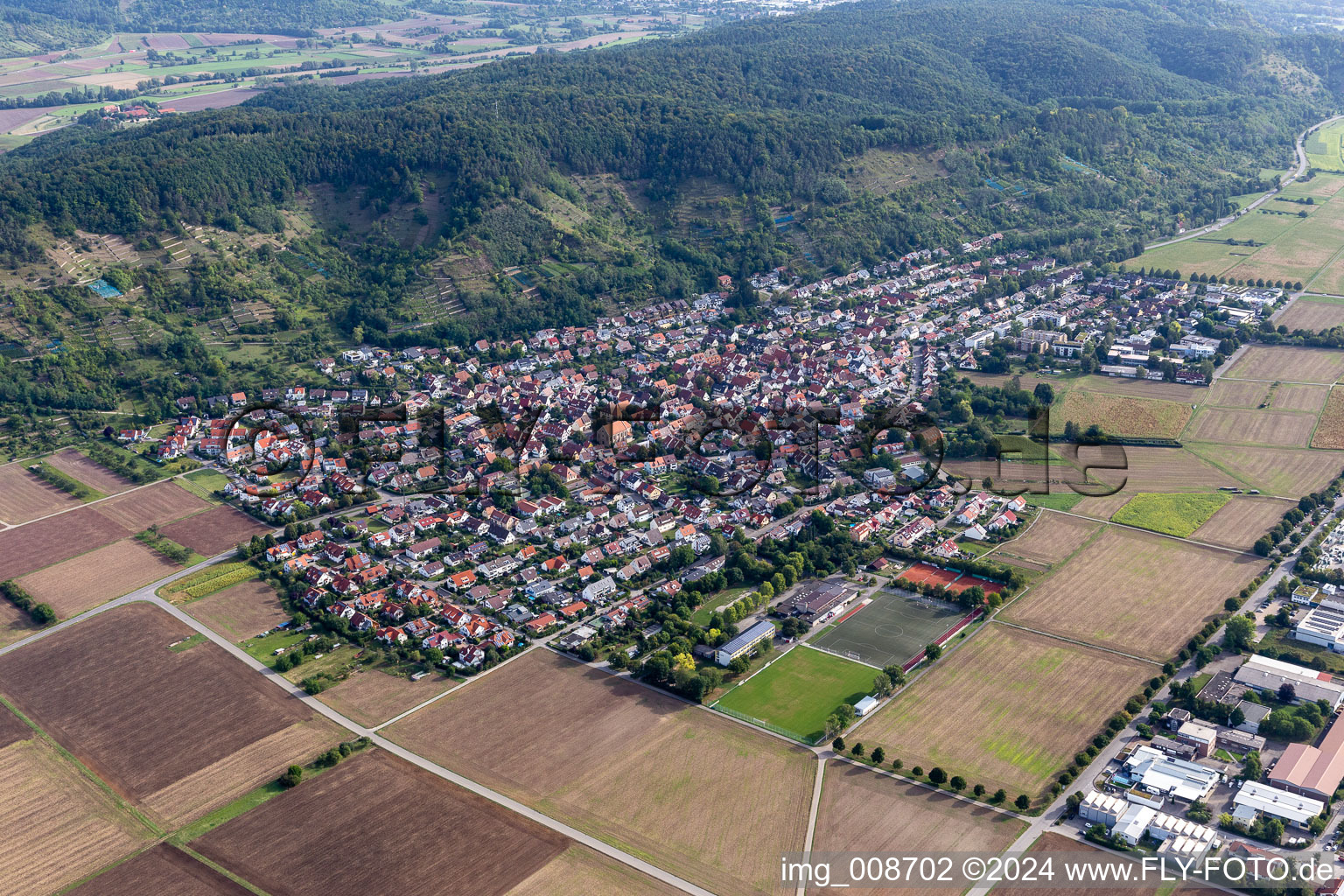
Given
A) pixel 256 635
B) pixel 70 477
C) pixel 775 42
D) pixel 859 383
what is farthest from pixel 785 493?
pixel 775 42

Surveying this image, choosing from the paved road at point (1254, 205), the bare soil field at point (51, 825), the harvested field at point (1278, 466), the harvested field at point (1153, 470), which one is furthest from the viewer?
the paved road at point (1254, 205)

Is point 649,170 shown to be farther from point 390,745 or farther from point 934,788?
point 934,788

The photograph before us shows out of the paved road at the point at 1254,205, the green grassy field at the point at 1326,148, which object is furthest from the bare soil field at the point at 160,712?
the green grassy field at the point at 1326,148

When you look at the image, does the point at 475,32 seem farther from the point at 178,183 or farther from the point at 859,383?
the point at 859,383

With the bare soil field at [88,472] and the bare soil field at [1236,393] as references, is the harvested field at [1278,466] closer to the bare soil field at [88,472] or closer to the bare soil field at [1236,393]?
the bare soil field at [1236,393]

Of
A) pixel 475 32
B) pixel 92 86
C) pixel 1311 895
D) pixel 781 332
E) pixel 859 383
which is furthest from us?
pixel 475 32

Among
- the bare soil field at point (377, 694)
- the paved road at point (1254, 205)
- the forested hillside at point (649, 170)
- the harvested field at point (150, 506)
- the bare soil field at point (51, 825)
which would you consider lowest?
the bare soil field at point (377, 694)
